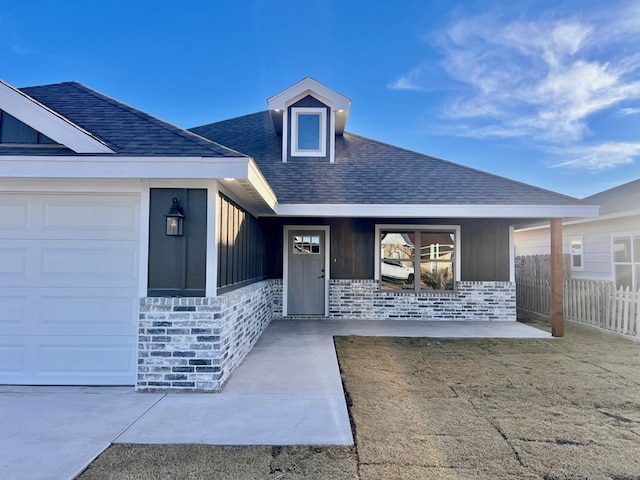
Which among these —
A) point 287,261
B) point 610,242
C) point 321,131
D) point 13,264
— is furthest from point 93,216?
point 610,242

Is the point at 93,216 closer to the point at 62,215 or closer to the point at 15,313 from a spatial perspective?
the point at 62,215

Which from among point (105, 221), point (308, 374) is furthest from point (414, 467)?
point (105, 221)

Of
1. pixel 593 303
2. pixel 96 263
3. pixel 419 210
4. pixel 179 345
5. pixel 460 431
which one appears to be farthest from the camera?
pixel 593 303

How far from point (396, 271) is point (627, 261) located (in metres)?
5.78

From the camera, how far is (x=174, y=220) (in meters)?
4.17

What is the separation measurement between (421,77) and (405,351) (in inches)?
397

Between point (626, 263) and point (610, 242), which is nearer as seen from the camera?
point (626, 263)

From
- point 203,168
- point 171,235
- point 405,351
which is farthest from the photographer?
point 405,351

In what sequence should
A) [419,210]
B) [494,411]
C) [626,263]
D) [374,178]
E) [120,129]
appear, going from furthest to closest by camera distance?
[626,263] < [374,178] < [419,210] < [120,129] < [494,411]

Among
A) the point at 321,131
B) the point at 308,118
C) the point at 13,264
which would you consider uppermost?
the point at 308,118

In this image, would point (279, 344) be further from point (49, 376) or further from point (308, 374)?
point (49, 376)

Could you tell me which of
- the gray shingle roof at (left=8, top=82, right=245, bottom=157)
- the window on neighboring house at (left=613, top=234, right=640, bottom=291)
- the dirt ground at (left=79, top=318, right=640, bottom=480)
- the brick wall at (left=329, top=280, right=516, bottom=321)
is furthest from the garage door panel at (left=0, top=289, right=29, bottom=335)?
the window on neighboring house at (left=613, top=234, right=640, bottom=291)

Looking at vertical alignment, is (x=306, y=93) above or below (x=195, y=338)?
above

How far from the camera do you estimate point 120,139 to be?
432 centimetres
